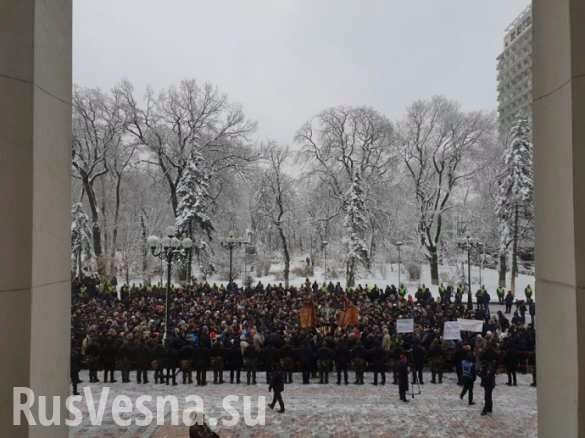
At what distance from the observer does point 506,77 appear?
7981cm

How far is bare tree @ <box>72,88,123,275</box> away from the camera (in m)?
32.3

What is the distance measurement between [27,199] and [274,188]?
1485 inches

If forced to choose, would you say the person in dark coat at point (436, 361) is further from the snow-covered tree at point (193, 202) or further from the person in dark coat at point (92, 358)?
the snow-covered tree at point (193, 202)

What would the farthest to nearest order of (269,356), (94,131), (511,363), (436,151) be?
(436,151) → (94,131) → (511,363) → (269,356)

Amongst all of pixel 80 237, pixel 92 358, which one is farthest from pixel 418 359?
pixel 80 237

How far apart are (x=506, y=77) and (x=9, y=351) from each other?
297 ft

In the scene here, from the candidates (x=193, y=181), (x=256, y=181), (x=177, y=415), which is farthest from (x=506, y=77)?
(x=177, y=415)

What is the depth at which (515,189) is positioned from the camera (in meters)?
31.6

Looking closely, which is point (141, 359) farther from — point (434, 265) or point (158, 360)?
point (434, 265)

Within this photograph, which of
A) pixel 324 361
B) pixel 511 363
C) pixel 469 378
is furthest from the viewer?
pixel 324 361

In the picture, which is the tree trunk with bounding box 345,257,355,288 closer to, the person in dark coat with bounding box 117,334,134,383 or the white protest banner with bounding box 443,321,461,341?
the white protest banner with bounding box 443,321,461,341

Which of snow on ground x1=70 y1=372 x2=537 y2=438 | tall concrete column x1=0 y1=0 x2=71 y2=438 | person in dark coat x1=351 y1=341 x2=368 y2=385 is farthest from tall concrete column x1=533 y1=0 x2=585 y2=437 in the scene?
person in dark coat x1=351 y1=341 x2=368 y2=385

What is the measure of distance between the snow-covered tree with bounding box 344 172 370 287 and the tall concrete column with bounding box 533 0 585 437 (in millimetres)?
31043

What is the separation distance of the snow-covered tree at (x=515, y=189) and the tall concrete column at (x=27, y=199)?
32702 mm
